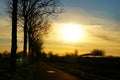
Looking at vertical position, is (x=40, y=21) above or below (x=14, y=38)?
above

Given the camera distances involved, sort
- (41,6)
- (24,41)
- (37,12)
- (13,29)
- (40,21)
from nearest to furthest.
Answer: (13,29)
(41,6)
(37,12)
(24,41)
(40,21)

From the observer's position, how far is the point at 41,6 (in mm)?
38219

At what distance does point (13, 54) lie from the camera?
27359 millimetres

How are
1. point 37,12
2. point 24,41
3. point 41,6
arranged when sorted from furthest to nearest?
point 24,41 < point 37,12 < point 41,6

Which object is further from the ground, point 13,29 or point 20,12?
point 20,12

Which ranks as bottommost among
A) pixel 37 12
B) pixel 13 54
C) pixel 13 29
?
pixel 13 54

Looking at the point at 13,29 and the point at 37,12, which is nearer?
the point at 13,29

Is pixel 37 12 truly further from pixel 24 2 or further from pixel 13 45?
pixel 13 45

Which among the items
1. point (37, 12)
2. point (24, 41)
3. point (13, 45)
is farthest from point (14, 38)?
point (24, 41)

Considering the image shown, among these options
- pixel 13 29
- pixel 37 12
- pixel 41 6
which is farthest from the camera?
pixel 37 12

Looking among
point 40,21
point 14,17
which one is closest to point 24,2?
point 14,17

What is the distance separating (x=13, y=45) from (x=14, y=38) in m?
0.65

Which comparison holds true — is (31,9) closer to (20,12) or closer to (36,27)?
(20,12)

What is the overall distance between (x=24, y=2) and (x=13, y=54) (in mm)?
13733
